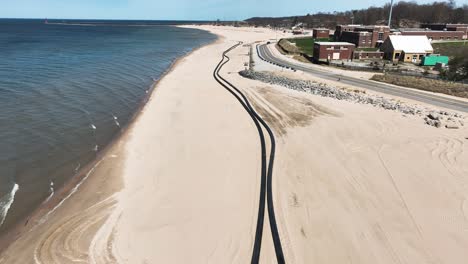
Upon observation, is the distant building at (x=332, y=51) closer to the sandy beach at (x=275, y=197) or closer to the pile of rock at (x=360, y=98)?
the pile of rock at (x=360, y=98)

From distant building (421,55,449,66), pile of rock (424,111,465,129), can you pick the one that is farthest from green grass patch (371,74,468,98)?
distant building (421,55,449,66)

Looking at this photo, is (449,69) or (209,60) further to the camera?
(209,60)

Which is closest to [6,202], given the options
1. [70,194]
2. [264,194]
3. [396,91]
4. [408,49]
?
[70,194]

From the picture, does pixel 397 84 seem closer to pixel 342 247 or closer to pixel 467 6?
pixel 342 247

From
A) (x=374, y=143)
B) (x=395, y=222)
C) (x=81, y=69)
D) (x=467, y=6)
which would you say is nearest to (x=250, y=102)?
(x=374, y=143)

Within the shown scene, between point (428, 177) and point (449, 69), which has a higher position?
point (449, 69)

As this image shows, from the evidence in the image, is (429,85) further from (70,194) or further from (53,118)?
(53,118)

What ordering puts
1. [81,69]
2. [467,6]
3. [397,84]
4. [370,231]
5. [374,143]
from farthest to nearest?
[467,6] → [81,69] → [397,84] → [374,143] → [370,231]

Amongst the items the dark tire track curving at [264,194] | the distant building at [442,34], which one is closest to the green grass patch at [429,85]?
the dark tire track curving at [264,194]
